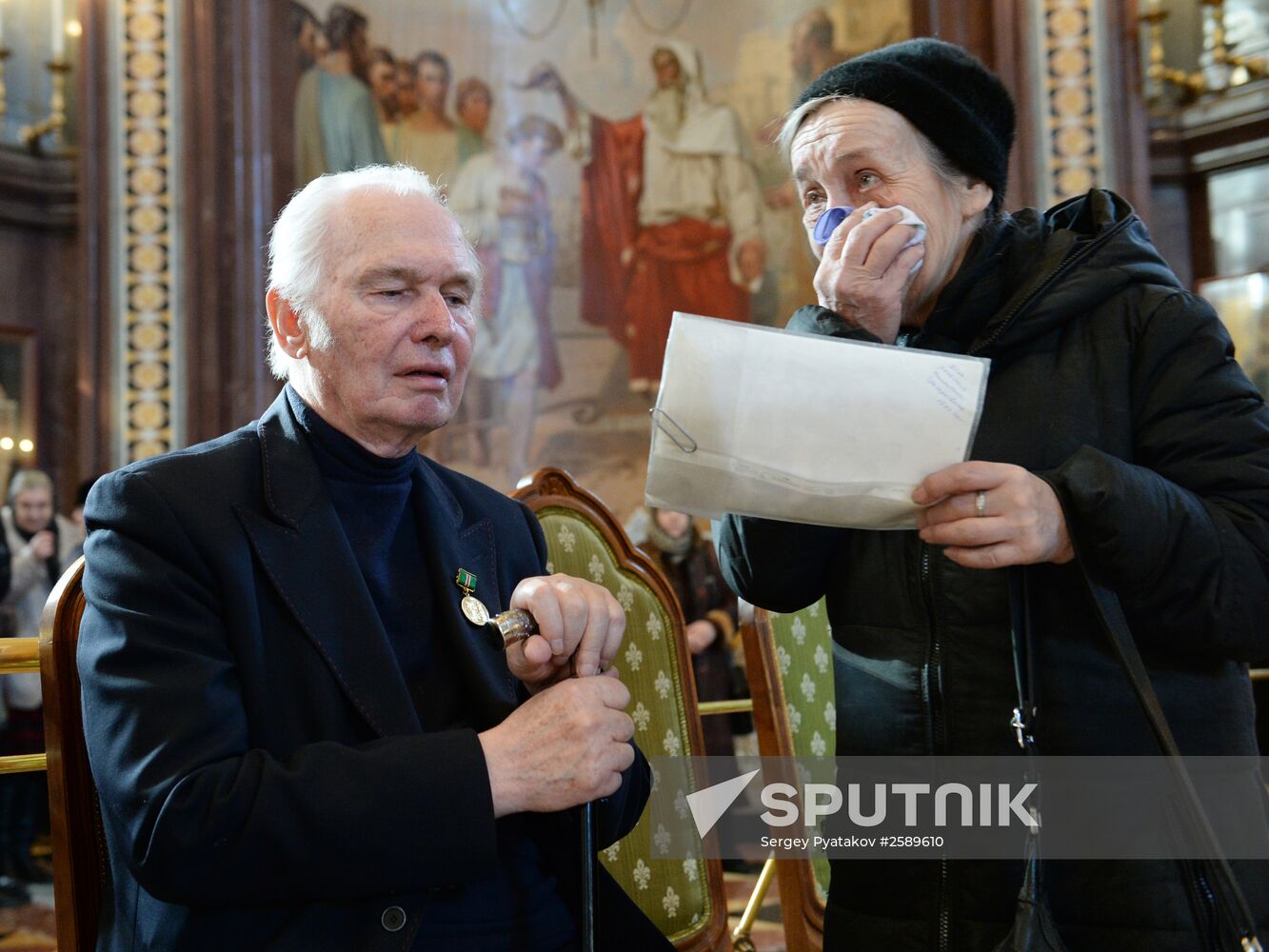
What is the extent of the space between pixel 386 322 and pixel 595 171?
24.1 ft

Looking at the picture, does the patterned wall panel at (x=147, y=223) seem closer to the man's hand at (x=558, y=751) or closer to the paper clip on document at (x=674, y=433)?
the man's hand at (x=558, y=751)

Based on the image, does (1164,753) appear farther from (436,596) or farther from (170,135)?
(170,135)

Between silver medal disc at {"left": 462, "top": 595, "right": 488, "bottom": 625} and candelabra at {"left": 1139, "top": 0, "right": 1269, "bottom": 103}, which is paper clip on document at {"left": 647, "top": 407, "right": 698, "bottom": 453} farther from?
candelabra at {"left": 1139, "top": 0, "right": 1269, "bottom": 103}

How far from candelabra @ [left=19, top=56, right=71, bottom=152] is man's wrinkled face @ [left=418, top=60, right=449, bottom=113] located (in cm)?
222

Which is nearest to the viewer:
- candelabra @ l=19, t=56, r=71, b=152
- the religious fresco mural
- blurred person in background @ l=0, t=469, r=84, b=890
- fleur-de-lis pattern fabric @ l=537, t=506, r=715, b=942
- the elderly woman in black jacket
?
the elderly woman in black jacket

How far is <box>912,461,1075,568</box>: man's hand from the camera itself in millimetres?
1226

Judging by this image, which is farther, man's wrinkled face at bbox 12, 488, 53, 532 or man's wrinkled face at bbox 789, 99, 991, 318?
man's wrinkled face at bbox 12, 488, 53, 532

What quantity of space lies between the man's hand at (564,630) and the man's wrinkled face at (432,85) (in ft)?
24.8

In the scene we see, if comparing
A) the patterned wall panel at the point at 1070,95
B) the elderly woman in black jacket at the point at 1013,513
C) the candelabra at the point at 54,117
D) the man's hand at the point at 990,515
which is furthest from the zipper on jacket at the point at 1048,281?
the candelabra at the point at 54,117

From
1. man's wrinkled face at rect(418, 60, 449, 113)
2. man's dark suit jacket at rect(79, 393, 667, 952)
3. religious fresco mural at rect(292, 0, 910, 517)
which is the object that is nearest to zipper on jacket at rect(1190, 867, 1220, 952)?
man's dark suit jacket at rect(79, 393, 667, 952)

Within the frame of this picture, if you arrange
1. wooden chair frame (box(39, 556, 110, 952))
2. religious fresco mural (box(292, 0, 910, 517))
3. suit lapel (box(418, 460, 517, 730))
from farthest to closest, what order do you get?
religious fresco mural (box(292, 0, 910, 517))
suit lapel (box(418, 460, 517, 730))
wooden chair frame (box(39, 556, 110, 952))

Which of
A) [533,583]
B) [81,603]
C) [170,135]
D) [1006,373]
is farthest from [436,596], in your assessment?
[170,135]

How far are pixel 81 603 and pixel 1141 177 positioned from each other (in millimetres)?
7394

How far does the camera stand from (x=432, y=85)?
848 centimetres
